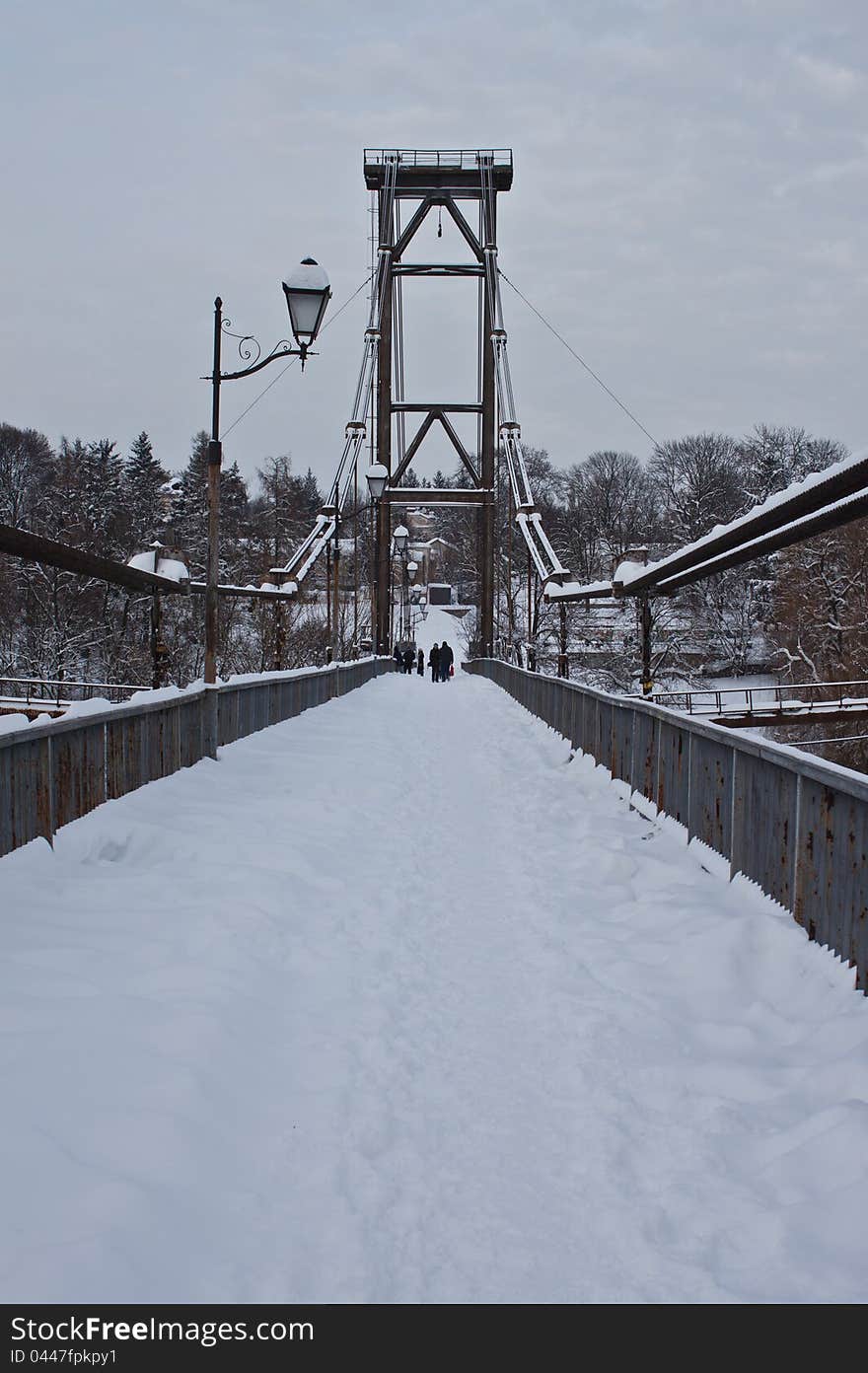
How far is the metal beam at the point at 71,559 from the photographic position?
521cm

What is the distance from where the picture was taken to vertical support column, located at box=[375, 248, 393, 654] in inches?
1651

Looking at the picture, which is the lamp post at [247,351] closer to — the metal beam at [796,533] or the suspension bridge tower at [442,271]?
the metal beam at [796,533]

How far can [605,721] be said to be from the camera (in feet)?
35.9

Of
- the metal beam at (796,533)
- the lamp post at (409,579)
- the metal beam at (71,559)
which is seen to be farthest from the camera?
the lamp post at (409,579)

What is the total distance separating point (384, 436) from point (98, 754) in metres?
39.1

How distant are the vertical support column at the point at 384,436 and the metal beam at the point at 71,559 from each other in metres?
30.1

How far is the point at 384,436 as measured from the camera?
44.6 metres

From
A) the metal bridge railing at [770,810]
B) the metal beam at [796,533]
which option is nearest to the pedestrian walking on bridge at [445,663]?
the metal bridge railing at [770,810]

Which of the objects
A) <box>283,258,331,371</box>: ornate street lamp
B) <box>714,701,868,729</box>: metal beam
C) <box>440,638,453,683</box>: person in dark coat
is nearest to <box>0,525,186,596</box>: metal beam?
<box>283,258,331,371</box>: ornate street lamp

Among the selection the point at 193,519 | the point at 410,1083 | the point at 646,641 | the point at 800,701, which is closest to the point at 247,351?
the point at 646,641

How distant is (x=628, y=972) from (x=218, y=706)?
6.81m

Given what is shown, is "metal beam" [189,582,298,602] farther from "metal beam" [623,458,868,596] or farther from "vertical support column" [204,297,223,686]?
"metal beam" [623,458,868,596]
